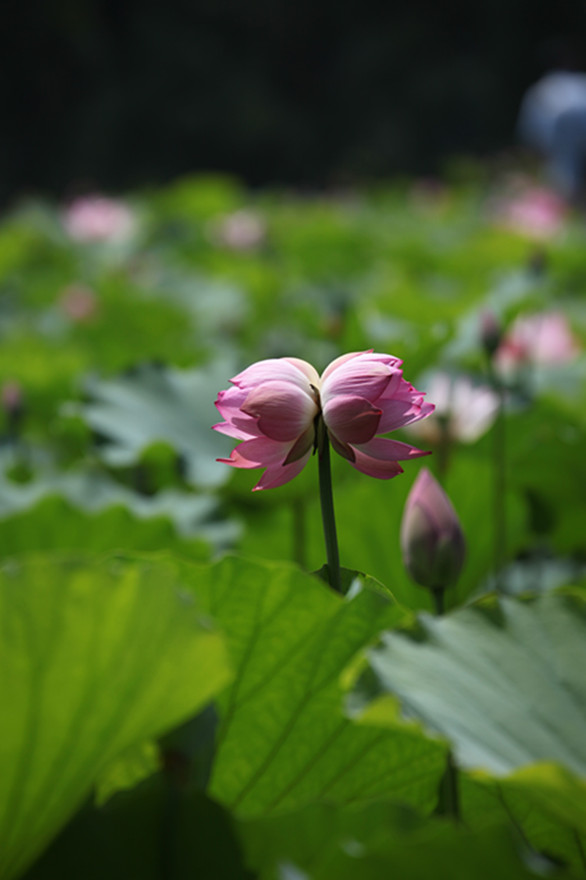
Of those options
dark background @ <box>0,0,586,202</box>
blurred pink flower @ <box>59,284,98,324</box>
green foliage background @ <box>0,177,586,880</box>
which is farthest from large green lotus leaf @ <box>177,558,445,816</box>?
dark background @ <box>0,0,586,202</box>

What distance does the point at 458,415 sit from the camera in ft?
2.62

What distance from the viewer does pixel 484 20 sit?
12.4m

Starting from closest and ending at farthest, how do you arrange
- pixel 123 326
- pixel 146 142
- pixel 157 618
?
pixel 157 618 < pixel 123 326 < pixel 146 142

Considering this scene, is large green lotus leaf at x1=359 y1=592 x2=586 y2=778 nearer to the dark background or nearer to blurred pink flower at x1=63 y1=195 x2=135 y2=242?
blurred pink flower at x1=63 y1=195 x2=135 y2=242

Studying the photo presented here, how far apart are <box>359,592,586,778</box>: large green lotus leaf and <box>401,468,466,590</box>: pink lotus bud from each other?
0.04 metres

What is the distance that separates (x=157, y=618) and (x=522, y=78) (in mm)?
12866

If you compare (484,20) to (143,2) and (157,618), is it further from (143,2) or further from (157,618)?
(157,618)

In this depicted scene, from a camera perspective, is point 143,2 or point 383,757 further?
point 143,2

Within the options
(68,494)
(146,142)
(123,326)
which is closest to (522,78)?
(146,142)

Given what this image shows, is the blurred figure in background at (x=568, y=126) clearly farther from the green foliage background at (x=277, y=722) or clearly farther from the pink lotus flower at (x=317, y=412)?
the pink lotus flower at (x=317, y=412)

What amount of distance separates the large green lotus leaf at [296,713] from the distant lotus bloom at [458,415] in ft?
1.38

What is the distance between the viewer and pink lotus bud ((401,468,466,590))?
1.26 ft

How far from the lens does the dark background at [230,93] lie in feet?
38.1

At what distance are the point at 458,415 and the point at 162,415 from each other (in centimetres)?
26
